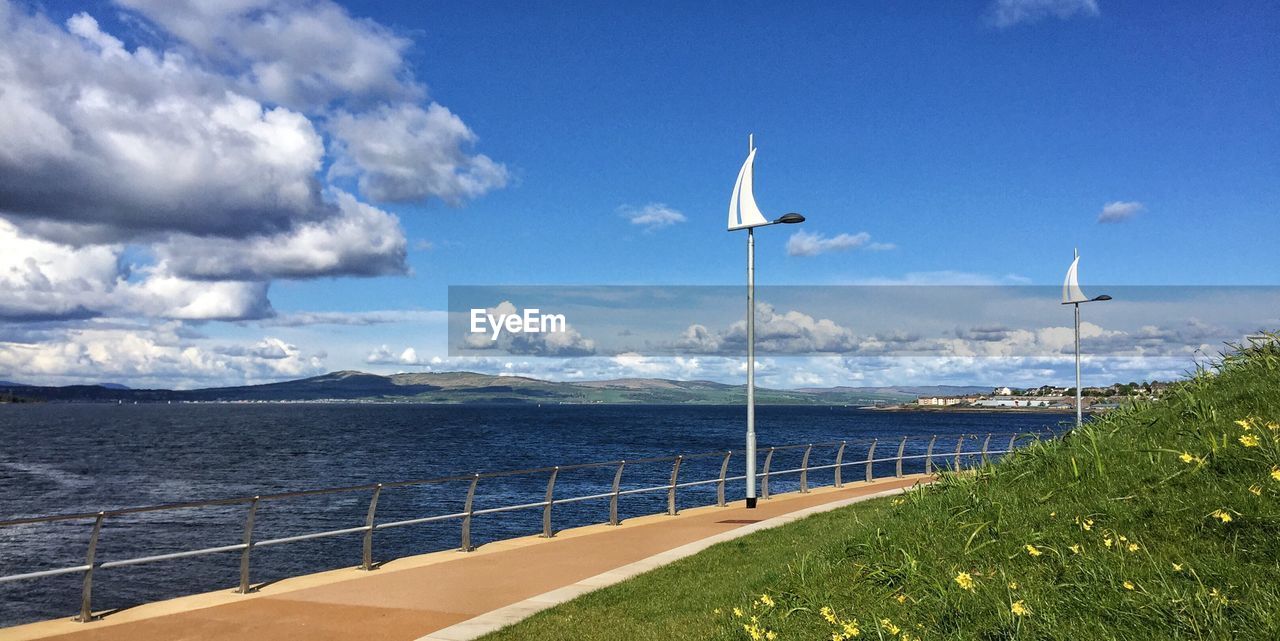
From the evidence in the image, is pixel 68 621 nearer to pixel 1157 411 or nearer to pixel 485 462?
pixel 1157 411

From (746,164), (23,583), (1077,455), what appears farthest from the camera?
(23,583)

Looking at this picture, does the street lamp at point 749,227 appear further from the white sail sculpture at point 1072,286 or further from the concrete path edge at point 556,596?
the white sail sculpture at point 1072,286

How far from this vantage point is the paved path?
8508mm

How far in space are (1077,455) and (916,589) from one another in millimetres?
2318

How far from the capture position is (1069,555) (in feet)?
20.4

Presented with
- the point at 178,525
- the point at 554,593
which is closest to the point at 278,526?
the point at 178,525

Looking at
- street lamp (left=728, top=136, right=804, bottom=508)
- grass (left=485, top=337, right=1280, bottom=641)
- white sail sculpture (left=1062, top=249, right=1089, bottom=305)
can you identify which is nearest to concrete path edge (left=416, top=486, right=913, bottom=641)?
grass (left=485, top=337, right=1280, bottom=641)

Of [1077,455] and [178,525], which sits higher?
[1077,455]

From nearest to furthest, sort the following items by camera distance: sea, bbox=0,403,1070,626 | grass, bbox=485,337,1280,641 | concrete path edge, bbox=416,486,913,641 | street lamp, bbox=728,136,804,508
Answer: grass, bbox=485,337,1280,641, concrete path edge, bbox=416,486,913,641, street lamp, bbox=728,136,804,508, sea, bbox=0,403,1070,626

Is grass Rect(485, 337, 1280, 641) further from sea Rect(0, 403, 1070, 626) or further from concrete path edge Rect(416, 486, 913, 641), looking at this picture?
sea Rect(0, 403, 1070, 626)

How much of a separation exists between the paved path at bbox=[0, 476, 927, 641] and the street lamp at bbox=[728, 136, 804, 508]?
12.1ft

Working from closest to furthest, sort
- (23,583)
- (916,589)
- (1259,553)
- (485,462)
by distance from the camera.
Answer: (1259,553)
(916,589)
(23,583)
(485,462)

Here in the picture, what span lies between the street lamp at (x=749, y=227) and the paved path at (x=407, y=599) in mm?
3693

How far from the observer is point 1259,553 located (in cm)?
559
